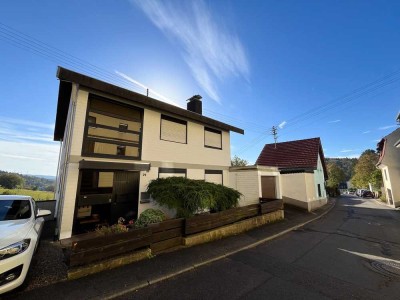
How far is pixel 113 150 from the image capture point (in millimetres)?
8078

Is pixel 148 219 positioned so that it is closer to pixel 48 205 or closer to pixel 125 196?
pixel 125 196

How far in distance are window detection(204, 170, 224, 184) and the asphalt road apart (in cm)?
547

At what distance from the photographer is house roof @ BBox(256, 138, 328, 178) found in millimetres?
17877

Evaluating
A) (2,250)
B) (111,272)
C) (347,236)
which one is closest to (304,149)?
(347,236)

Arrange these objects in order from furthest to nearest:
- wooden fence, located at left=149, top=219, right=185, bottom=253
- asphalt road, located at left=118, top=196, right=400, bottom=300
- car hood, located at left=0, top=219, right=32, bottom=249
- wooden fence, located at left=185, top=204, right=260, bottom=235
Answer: wooden fence, located at left=185, top=204, right=260, bottom=235 < wooden fence, located at left=149, top=219, right=185, bottom=253 < asphalt road, located at left=118, top=196, right=400, bottom=300 < car hood, located at left=0, top=219, right=32, bottom=249

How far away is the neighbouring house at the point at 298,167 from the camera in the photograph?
15758 mm

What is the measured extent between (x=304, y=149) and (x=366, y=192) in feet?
109

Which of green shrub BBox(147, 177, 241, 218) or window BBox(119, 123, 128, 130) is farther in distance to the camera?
window BBox(119, 123, 128, 130)

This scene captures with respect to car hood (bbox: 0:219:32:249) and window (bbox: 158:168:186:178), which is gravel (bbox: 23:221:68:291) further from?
window (bbox: 158:168:186:178)

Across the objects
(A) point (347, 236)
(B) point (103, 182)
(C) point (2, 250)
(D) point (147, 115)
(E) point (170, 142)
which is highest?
(D) point (147, 115)

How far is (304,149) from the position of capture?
1936 centimetres

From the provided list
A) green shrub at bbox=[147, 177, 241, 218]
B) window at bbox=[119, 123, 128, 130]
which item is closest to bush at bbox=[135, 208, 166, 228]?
green shrub at bbox=[147, 177, 241, 218]

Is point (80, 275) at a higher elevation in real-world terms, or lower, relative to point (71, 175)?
lower

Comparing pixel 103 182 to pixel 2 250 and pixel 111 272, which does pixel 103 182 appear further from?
pixel 2 250
